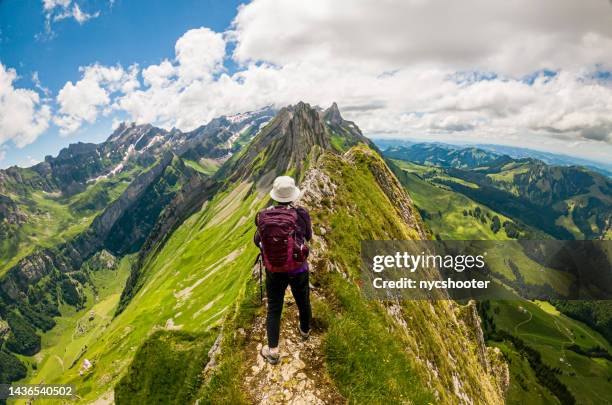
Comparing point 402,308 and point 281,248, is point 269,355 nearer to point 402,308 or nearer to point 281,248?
point 281,248

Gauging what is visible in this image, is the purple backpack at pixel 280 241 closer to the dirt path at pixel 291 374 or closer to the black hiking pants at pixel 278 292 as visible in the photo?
the black hiking pants at pixel 278 292

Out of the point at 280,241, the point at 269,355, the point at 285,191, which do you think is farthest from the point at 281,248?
the point at 269,355

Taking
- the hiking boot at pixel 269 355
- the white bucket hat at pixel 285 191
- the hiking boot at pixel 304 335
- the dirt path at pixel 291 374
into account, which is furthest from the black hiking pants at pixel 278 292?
the white bucket hat at pixel 285 191

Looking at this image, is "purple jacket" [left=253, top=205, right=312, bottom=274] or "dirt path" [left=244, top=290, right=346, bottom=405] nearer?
"dirt path" [left=244, top=290, right=346, bottom=405]

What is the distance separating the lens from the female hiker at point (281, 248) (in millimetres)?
11266

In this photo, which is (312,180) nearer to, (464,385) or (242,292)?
(242,292)

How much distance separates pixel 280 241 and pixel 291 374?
5291mm

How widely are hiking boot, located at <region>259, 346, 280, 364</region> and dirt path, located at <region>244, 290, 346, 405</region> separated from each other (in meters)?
0.23

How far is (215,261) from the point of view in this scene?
168000 mm

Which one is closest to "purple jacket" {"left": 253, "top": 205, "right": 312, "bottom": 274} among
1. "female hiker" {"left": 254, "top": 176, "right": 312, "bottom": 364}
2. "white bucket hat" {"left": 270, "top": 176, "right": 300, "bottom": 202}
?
"female hiker" {"left": 254, "top": 176, "right": 312, "bottom": 364}

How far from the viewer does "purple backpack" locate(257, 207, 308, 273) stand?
1122 cm

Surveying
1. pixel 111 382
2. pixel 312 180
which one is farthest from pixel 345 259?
pixel 111 382

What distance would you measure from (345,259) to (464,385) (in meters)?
18.0

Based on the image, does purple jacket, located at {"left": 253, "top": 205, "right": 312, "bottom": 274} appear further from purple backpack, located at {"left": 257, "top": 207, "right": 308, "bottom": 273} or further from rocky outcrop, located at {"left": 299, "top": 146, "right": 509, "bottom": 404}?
rocky outcrop, located at {"left": 299, "top": 146, "right": 509, "bottom": 404}
